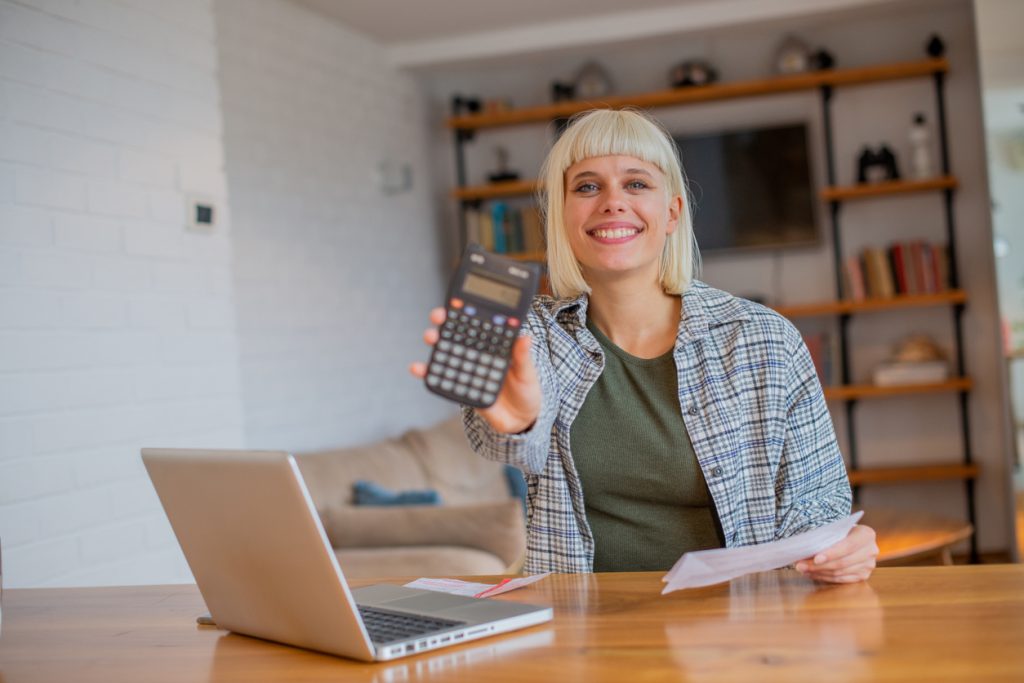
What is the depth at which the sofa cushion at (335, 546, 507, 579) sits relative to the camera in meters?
3.01

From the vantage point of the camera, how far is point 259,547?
3.56 feet

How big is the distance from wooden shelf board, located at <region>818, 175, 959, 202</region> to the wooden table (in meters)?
3.64

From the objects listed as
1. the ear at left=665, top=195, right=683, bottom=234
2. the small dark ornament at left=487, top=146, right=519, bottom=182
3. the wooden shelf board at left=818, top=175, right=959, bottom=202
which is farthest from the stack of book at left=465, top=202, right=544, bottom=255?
the ear at left=665, top=195, right=683, bottom=234

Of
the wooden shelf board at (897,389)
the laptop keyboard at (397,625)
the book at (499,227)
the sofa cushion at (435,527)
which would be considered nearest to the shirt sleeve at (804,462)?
the laptop keyboard at (397,625)

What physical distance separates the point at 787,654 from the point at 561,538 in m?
0.61

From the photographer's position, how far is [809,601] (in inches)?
45.4

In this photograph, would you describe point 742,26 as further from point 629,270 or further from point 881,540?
point 629,270

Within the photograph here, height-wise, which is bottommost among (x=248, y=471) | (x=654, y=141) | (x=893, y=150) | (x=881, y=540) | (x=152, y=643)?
(x=881, y=540)

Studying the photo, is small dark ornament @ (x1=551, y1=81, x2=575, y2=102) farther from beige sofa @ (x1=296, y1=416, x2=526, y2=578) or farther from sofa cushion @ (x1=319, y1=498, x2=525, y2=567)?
sofa cushion @ (x1=319, y1=498, x2=525, y2=567)

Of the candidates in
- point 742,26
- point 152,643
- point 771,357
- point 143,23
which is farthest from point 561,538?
point 742,26

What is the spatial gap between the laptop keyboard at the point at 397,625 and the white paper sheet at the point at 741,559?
0.79 feet

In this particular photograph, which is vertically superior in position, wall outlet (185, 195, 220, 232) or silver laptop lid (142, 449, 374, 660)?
wall outlet (185, 195, 220, 232)

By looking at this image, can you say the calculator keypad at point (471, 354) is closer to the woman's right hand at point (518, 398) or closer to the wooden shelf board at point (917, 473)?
the woman's right hand at point (518, 398)

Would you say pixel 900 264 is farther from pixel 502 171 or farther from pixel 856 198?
pixel 502 171
